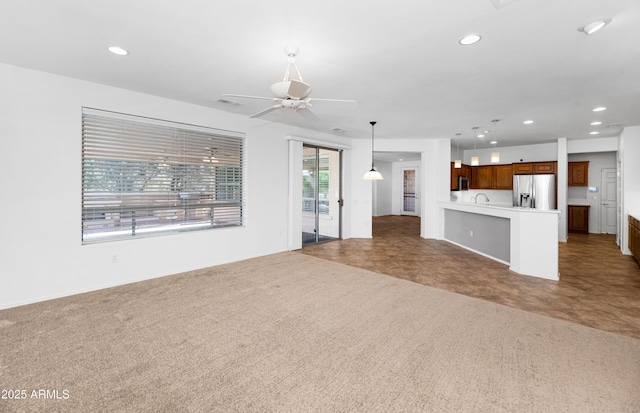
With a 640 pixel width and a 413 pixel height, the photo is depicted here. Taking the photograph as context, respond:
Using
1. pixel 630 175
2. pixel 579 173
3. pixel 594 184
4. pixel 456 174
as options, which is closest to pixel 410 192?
pixel 456 174

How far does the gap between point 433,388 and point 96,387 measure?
7.52 feet

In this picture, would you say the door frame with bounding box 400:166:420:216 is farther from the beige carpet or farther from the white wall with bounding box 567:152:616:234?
the beige carpet

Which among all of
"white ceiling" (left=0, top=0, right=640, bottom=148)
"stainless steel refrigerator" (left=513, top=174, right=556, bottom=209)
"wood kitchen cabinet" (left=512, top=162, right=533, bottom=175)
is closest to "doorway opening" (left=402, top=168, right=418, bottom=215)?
"wood kitchen cabinet" (left=512, top=162, right=533, bottom=175)

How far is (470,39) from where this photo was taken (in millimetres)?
2695

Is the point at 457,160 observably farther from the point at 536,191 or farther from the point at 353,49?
the point at 353,49

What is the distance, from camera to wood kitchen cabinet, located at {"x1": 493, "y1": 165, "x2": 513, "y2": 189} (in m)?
8.96

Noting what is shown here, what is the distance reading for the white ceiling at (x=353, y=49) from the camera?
2.28 metres

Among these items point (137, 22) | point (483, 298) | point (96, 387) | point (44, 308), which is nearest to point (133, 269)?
point (44, 308)

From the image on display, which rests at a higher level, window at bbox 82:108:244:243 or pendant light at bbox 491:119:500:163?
pendant light at bbox 491:119:500:163

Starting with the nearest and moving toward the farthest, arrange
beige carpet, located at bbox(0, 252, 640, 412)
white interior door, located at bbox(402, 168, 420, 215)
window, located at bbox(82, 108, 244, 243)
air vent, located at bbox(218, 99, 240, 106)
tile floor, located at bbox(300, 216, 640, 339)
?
beige carpet, located at bbox(0, 252, 640, 412)
tile floor, located at bbox(300, 216, 640, 339)
window, located at bbox(82, 108, 244, 243)
air vent, located at bbox(218, 99, 240, 106)
white interior door, located at bbox(402, 168, 420, 215)

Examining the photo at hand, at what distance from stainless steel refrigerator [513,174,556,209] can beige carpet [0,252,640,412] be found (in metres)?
6.28

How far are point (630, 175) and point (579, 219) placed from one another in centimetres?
295

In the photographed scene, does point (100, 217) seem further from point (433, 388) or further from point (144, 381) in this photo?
point (433, 388)

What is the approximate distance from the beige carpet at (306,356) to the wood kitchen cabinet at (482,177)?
7238 millimetres
